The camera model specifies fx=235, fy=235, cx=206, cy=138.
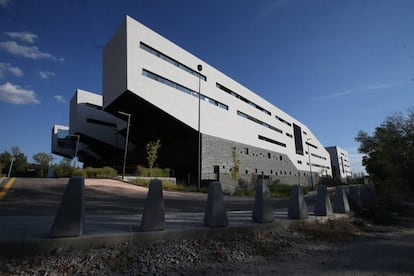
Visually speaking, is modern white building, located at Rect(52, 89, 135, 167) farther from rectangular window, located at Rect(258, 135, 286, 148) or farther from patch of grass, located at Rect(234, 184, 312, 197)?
patch of grass, located at Rect(234, 184, 312, 197)

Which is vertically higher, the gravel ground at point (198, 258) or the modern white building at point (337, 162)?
the modern white building at point (337, 162)

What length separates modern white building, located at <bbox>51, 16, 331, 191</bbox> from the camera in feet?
84.8

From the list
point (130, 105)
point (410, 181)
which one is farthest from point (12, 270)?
point (130, 105)

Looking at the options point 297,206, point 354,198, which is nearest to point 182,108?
point 354,198

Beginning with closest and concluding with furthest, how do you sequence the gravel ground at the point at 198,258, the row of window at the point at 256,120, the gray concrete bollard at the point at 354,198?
the gravel ground at the point at 198,258
the gray concrete bollard at the point at 354,198
the row of window at the point at 256,120

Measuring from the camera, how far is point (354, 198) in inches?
339

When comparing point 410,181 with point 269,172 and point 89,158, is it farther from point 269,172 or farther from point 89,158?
point 89,158

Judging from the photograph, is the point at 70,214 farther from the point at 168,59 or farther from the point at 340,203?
the point at 168,59

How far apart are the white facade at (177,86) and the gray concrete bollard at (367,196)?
2110 cm

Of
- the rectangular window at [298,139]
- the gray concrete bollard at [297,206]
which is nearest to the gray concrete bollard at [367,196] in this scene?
the gray concrete bollard at [297,206]

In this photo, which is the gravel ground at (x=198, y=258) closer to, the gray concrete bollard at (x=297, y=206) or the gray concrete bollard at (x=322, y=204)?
the gray concrete bollard at (x=297, y=206)

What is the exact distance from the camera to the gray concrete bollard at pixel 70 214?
3463 mm

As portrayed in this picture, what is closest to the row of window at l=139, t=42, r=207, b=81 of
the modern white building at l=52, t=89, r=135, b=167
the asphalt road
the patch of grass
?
the patch of grass

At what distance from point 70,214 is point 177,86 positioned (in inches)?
1062
